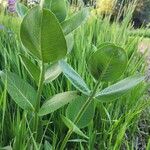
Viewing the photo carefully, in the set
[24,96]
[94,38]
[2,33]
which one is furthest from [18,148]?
[94,38]

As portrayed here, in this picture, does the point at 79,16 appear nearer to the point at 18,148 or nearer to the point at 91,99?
the point at 91,99

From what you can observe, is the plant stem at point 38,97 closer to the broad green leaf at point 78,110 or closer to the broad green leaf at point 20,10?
the broad green leaf at point 78,110

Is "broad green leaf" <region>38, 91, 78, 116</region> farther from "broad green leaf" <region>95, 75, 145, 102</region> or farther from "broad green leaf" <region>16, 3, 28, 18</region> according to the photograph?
"broad green leaf" <region>16, 3, 28, 18</region>

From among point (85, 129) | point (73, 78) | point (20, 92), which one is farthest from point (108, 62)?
point (85, 129)

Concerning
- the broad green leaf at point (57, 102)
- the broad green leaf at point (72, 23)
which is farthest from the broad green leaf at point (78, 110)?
the broad green leaf at point (72, 23)

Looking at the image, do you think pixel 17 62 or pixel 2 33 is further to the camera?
pixel 2 33

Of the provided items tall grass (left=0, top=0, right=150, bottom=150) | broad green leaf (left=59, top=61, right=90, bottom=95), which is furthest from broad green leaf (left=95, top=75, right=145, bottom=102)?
tall grass (left=0, top=0, right=150, bottom=150)
